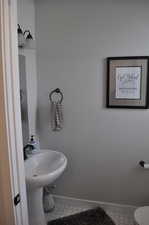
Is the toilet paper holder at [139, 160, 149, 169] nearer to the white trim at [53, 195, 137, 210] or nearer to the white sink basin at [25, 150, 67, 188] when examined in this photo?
the white trim at [53, 195, 137, 210]

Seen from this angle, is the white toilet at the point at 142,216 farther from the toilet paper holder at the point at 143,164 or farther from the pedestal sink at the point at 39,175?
the pedestal sink at the point at 39,175

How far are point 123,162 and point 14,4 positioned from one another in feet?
6.13

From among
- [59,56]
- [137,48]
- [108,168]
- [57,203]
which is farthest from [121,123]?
[57,203]

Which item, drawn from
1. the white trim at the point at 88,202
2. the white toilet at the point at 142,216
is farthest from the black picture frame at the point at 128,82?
the white trim at the point at 88,202

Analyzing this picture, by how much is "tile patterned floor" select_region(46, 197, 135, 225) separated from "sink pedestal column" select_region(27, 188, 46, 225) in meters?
0.31

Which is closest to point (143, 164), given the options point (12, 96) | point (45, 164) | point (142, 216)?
point (142, 216)

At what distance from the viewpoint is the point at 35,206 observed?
6.12 feet

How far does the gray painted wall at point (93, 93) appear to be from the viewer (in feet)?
6.58

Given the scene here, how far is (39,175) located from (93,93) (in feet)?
3.39

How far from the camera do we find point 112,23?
2.01 m

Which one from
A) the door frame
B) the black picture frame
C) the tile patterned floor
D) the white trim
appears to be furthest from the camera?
the white trim

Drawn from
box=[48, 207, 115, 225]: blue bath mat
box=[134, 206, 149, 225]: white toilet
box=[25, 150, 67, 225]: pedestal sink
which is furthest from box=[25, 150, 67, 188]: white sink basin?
box=[134, 206, 149, 225]: white toilet

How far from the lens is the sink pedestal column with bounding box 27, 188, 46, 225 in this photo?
1.83 metres

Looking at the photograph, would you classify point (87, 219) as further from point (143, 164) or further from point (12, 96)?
point (12, 96)
